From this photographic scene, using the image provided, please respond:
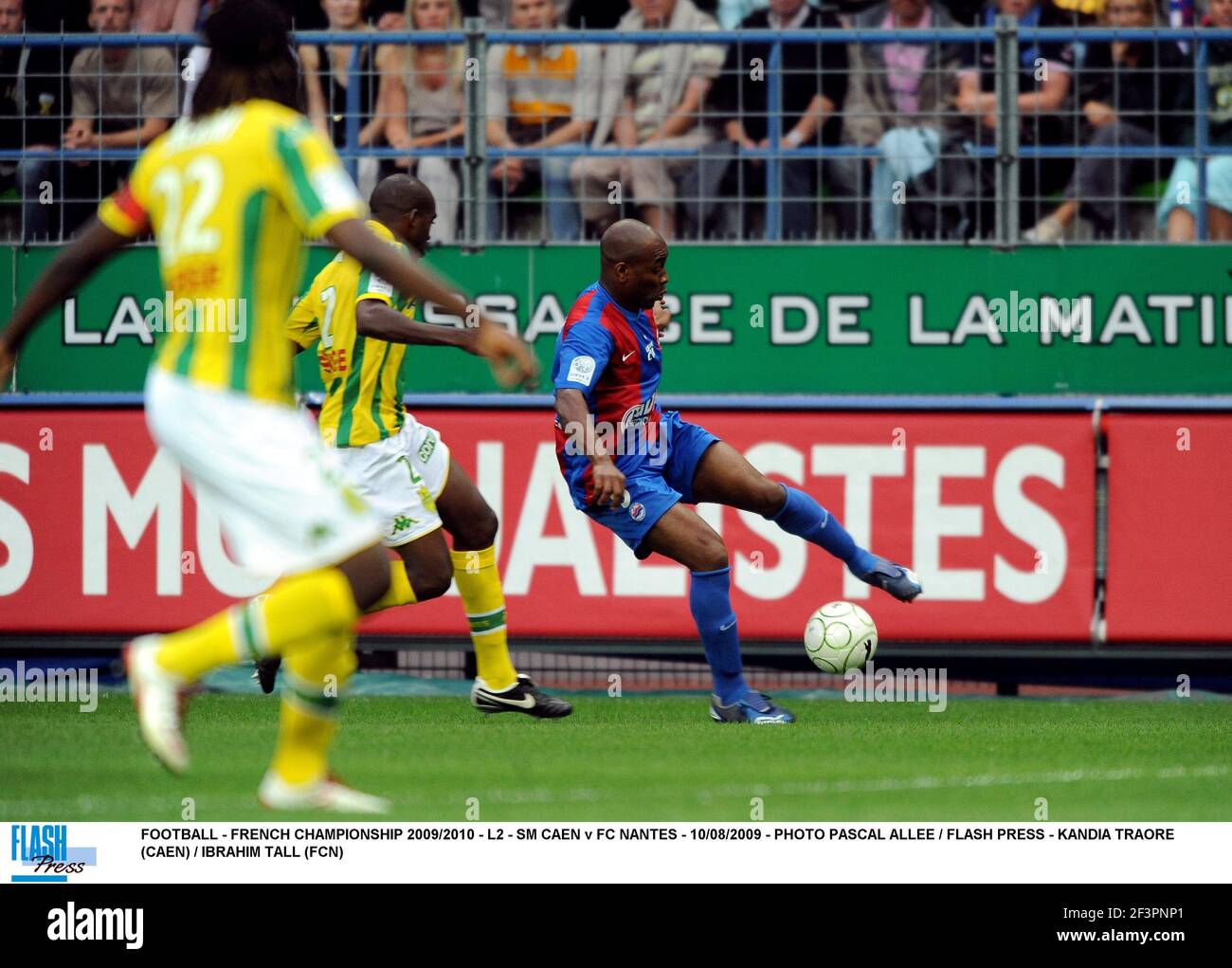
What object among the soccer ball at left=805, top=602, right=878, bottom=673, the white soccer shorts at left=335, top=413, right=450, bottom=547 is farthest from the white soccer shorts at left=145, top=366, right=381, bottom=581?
the soccer ball at left=805, top=602, right=878, bottom=673

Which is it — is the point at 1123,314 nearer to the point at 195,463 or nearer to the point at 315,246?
the point at 315,246

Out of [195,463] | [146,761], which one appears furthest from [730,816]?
[146,761]

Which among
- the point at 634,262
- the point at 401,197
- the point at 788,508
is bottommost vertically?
the point at 788,508

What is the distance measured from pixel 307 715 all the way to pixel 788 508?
304 centimetres

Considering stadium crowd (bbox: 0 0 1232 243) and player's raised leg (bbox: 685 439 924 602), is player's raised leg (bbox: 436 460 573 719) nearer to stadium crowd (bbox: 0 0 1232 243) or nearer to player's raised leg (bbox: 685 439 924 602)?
player's raised leg (bbox: 685 439 924 602)

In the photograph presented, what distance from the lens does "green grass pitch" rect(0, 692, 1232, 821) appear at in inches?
224

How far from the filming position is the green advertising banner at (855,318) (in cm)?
1004

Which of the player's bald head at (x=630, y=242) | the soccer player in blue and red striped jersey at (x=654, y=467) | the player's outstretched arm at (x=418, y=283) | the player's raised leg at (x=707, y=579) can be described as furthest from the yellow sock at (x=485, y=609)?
the player's outstretched arm at (x=418, y=283)

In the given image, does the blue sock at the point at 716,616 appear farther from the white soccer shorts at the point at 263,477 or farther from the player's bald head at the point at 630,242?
the white soccer shorts at the point at 263,477

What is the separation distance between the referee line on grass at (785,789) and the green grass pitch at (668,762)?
0.01 m

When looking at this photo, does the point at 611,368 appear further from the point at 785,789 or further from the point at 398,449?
the point at 785,789

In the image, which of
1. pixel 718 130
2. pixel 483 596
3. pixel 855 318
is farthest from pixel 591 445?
pixel 718 130

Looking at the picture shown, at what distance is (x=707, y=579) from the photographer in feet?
25.6
